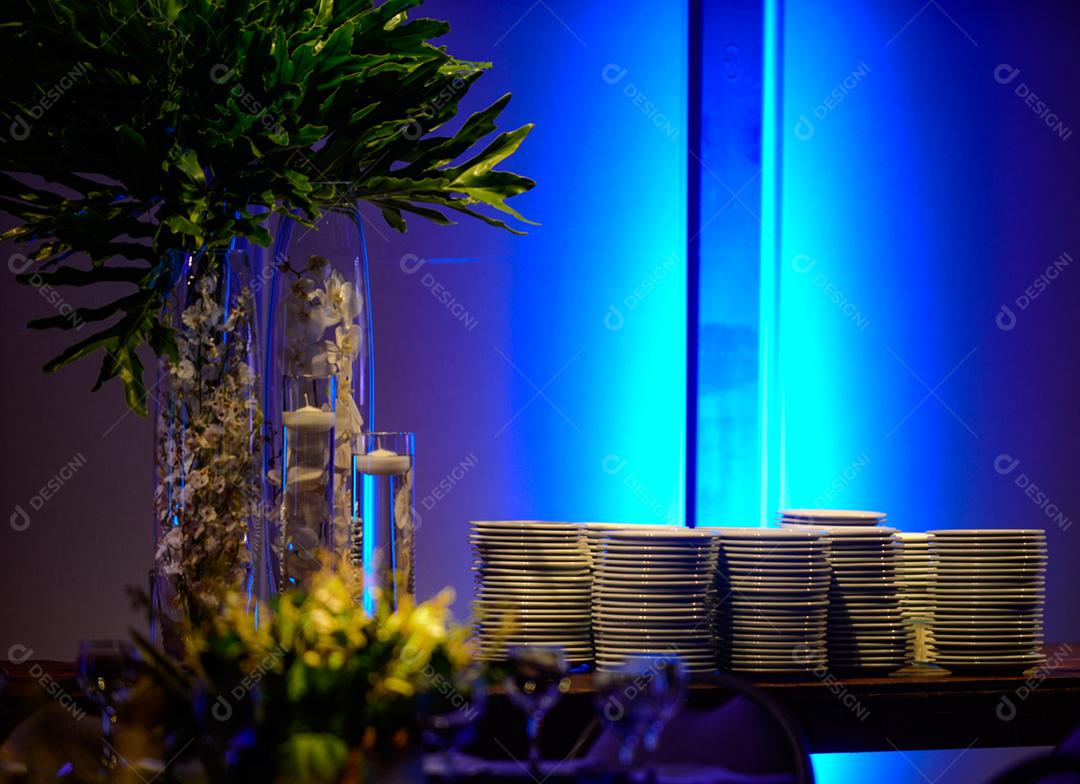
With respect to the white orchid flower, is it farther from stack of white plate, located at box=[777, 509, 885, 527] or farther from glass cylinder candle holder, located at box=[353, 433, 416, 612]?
stack of white plate, located at box=[777, 509, 885, 527]

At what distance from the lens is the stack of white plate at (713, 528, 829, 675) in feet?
6.75

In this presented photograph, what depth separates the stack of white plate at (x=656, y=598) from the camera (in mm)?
2035

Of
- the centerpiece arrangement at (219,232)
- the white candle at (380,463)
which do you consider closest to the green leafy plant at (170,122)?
the centerpiece arrangement at (219,232)

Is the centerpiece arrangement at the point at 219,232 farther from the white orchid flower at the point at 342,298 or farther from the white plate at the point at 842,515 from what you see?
the white plate at the point at 842,515

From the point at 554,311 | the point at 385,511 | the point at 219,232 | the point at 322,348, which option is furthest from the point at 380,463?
the point at 554,311

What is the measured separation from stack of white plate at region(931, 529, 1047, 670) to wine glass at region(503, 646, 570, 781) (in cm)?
111

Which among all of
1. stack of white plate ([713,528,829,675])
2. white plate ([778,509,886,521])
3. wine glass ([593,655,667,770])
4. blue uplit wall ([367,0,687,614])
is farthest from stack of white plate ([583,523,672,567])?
blue uplit wall ([367,0,687,614])

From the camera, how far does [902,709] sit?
2010 mm

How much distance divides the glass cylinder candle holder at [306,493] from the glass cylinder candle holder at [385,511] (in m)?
0.05

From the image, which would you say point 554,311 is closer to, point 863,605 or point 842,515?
point 842,515

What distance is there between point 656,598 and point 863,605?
39 centimetres

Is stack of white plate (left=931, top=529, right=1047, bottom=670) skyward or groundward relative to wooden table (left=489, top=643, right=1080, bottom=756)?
skyward

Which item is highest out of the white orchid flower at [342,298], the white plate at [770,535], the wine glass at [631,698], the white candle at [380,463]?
the white orchid flower at [342,298]

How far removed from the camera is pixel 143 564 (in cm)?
384
